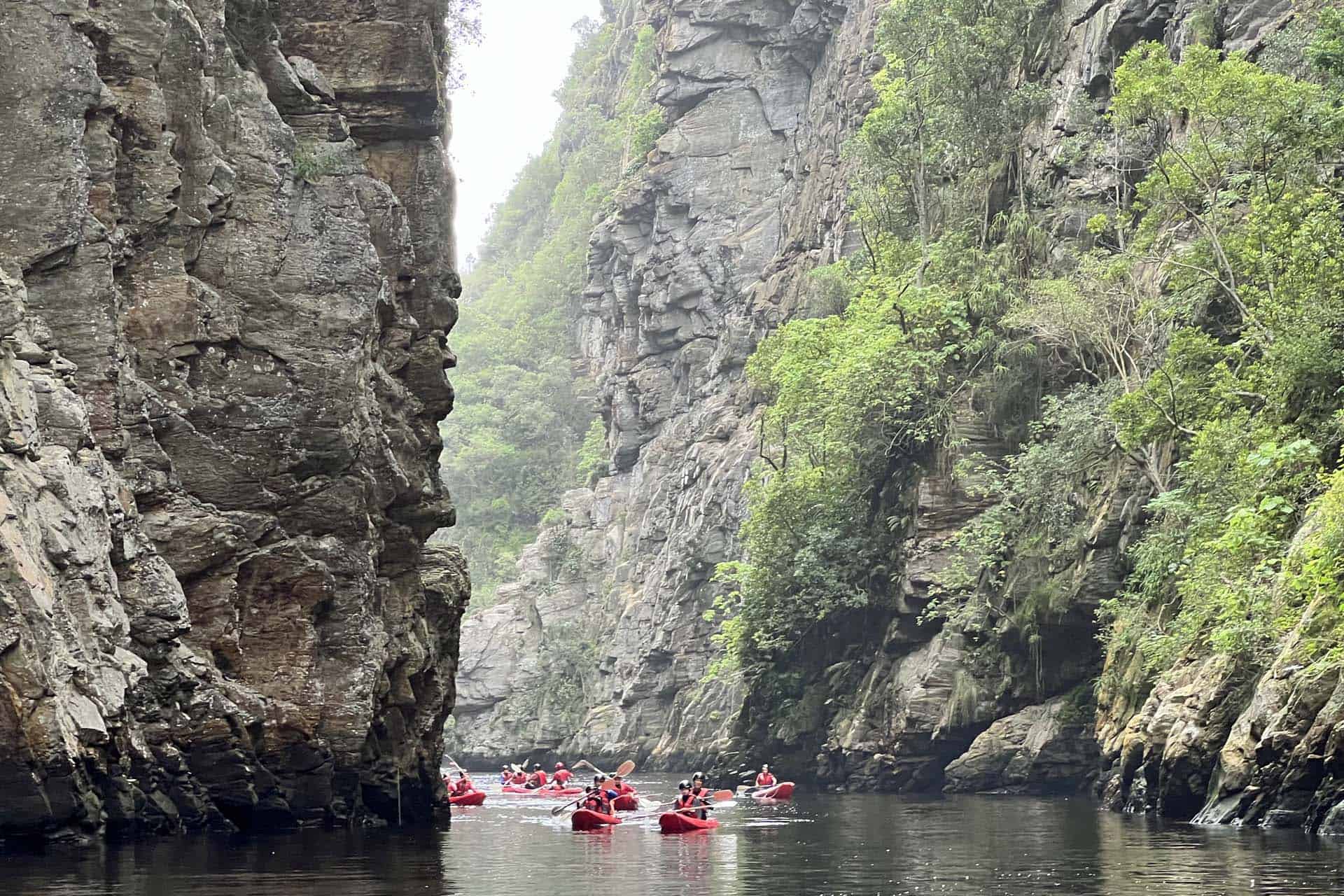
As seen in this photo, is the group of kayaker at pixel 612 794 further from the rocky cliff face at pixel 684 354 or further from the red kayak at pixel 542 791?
the rocky cliff face at pixel 684 354

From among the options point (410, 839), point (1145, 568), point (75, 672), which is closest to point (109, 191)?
point (75, 672)

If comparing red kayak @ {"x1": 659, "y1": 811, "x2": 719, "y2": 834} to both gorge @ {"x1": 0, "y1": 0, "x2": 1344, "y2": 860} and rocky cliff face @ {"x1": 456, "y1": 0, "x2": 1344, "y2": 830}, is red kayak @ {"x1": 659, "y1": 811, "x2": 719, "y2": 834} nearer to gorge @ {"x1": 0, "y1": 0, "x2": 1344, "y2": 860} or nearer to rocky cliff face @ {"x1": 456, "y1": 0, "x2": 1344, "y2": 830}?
gorge @ {"x1": 0, "y1": 0, "x2": 1344, "y2": 860}

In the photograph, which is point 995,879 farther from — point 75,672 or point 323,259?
point 323,259

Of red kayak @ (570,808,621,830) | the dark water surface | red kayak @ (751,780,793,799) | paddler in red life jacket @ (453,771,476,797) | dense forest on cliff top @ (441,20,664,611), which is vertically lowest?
the dark water surface

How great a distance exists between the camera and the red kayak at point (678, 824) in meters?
32.3

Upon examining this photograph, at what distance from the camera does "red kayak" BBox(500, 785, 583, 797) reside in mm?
49094

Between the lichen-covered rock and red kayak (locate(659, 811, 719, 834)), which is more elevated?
the lichen-covered rock

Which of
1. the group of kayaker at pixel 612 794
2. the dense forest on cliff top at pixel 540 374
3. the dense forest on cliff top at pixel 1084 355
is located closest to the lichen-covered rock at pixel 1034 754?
the dense forest on cliff top at pixel 1084 355

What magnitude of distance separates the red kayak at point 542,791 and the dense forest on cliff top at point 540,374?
4140 centimetres

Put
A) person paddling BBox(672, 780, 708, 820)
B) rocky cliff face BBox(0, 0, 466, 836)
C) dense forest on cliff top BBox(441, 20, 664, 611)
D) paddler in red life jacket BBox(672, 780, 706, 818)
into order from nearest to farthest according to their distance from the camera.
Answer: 1. rocky cliff face BBox(0, 0, 466, 836)
2. person paddling BBox(672, 780, 708, 820)
3. paddler in red life jacket BBox(672, 780, 706, 818)
4. dense forest on cliff top BBox(441, 20, 664, 611)

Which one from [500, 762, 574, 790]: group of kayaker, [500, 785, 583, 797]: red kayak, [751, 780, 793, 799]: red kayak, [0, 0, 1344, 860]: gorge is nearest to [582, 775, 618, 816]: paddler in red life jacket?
[0, 0, 1344, 860]: gorge

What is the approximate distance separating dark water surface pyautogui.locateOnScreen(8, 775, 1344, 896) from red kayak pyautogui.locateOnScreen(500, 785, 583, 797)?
588 inches

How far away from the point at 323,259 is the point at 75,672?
10925 mm

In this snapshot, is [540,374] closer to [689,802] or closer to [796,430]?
[796,430]
